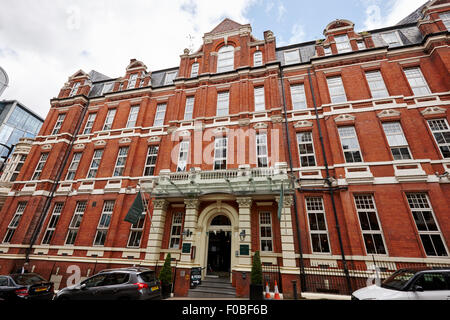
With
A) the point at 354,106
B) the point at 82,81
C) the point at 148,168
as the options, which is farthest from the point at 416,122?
the point at 82,81

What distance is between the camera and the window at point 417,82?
13.1m

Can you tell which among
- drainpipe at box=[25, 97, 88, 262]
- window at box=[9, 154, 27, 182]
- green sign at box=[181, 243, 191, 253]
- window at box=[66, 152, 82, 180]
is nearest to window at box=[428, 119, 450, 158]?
green sign at box=[181, 243, 191, 253]

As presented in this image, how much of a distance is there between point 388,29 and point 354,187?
14.4m

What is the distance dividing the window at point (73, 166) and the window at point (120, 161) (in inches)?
174

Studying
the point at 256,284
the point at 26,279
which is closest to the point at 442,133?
the point at 256,284

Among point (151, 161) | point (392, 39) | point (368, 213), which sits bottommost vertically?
point (368, 213)

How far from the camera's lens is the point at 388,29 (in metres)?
15.9

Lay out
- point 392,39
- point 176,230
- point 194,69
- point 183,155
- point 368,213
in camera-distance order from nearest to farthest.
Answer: point 368,213 < point 176,230 < point 183,155 < point 392,39 < point 194,69

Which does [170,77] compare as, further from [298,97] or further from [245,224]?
[245,224]

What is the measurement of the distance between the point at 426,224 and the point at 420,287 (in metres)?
6.79

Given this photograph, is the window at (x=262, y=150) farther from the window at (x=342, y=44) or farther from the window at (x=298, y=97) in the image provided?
the window at (x=342, y=44)

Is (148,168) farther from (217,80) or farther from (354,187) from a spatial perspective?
(354,187)

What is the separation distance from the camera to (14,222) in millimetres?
15539

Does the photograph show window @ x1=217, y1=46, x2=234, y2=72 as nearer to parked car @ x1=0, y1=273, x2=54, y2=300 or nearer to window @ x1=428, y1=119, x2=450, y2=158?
window @ x1=428, y1=119, x2=450, y2=158
